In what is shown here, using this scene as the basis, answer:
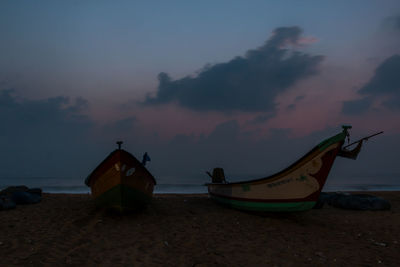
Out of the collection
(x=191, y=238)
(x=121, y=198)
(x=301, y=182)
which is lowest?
(x=191, y=238)

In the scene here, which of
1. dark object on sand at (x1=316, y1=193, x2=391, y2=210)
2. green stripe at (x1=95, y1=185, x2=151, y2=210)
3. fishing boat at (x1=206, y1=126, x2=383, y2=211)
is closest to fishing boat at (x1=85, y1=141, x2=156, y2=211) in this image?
green stripe at (x1=95, y1=185, x2=151, y2=210)

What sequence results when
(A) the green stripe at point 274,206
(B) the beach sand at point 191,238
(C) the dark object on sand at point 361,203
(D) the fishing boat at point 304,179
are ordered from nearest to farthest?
(B) the beach sand at point 191,238
(D) the fishing boat at point 304,179
(A) the green stripe at point 274,206
(C) the dark object on sand at point 361,203

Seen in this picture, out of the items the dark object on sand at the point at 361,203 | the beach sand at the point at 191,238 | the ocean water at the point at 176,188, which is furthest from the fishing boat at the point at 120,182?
the ocean water at the point at 176,188

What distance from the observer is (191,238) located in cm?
720

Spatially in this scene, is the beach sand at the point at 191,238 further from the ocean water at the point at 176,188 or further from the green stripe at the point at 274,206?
the ocean water at the point at 176,188

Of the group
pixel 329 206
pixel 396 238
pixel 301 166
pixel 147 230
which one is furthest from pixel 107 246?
pixel 329 206

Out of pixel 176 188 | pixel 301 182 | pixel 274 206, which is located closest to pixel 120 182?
pixel 274 206

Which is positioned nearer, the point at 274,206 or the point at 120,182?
the point at 120,182

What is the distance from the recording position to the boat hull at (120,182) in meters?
8.71

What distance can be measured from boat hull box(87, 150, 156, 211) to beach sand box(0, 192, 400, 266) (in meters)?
0.52

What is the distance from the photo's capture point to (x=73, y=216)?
9117 millimetres

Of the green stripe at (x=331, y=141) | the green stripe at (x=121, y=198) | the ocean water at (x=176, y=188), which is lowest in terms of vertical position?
the ocean water at (x=176, y=188)

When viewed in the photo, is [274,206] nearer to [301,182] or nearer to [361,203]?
[301,182]

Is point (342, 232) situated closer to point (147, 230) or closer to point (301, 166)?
point (301, 166)
